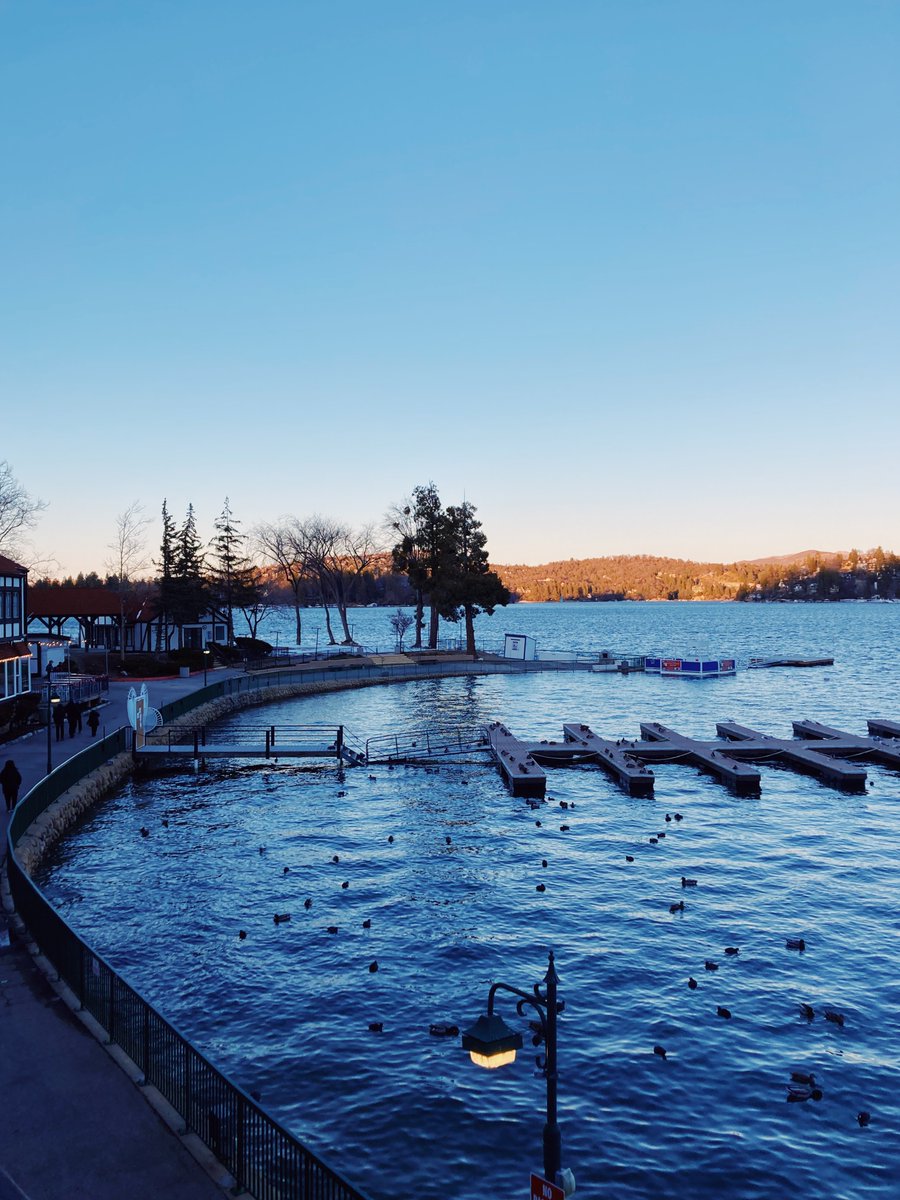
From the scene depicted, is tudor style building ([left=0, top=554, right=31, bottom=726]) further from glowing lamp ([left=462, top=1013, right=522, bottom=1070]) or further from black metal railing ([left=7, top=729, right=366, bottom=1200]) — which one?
glowing lamp ([left=462, top=1013, right=522, bottom=1070])

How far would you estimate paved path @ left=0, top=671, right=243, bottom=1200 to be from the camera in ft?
36.3

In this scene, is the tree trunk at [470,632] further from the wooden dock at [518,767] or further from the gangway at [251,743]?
the wooden dock at [518,767]

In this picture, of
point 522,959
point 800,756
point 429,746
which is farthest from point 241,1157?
point 800,756

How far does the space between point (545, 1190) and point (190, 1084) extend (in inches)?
217

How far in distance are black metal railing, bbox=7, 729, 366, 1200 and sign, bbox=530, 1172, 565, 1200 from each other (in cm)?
190

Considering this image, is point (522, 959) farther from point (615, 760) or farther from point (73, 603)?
point (73, 603)

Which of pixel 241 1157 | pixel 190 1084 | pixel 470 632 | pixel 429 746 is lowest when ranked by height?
pixel 429 746

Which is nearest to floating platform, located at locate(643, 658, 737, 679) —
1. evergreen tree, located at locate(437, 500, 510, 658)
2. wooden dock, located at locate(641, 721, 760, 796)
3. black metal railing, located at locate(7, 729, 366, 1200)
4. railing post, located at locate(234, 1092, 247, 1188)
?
evergreen tree, located at locate(437, 500, 510, 658)

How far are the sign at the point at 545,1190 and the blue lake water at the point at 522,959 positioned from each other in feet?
14.4

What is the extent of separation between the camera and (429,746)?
51.1m

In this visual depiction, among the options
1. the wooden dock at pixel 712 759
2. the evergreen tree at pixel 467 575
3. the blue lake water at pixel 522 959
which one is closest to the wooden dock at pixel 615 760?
the blue lake water at pixel 522 959

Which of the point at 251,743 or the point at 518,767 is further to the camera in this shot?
the point at 251,743

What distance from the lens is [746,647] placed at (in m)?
167

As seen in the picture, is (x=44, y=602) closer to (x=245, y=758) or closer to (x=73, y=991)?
(x=245, y=758)
